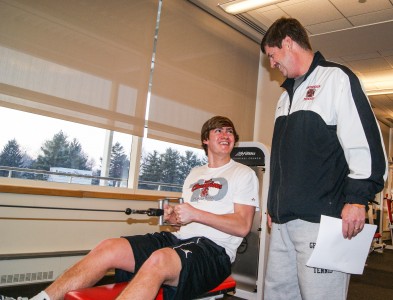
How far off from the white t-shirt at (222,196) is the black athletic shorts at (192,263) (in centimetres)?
6

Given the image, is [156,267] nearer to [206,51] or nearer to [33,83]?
[33,83]

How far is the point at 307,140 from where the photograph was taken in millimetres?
1320

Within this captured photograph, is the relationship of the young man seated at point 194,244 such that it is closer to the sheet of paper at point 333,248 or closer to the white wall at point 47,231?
the sheet of paper at point 333,248

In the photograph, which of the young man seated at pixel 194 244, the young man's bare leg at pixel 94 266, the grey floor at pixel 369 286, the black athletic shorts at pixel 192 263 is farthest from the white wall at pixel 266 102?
the young man's bare leg at pixel 94 266

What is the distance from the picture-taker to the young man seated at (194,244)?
1.44 m

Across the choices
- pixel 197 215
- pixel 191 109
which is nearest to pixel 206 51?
pixel 191 109

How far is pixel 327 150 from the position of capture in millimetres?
1300

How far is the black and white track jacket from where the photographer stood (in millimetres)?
1188

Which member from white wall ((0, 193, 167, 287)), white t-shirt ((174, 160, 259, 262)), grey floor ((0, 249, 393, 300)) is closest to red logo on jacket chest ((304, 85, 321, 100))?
white t-shirt ((174, 160, 259, 262))

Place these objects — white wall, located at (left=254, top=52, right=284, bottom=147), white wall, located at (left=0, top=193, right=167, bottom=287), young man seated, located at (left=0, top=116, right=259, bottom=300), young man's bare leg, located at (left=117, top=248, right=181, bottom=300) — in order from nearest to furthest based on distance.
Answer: young man's bare leg, located at (left=117, top=248, right=181, bottom=300)
young man seated, located at (left=0, top=116, right=259, bottom=300)
white wall, located at (left=0, top=193, right=167, bottom=287)
white wall, located at (left=254, top=52, right=284, bottom=147)

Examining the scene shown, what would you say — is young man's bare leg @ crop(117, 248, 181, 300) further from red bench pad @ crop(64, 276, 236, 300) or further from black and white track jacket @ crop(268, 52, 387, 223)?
black and white track jacket @ crop(268, 52, 387, 223)

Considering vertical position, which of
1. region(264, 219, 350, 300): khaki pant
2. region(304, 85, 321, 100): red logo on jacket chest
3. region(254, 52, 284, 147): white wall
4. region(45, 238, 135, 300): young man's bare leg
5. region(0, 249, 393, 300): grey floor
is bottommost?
region(0, 249, 393, 300): grey floor

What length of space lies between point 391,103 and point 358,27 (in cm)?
369

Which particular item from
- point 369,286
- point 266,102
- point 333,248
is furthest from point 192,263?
point 266,102
